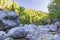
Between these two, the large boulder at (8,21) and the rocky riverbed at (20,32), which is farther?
the large boulder at (8,21)

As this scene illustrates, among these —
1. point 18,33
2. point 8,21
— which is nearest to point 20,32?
point 18,33

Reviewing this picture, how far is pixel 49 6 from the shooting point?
25.9m

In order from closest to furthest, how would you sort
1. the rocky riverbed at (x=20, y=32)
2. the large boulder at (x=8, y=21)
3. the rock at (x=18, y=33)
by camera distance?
the rocky riverbed at (x=20, y=32) → the rock at (x=18, y=33) → the large boulder at (x=8, y=21)

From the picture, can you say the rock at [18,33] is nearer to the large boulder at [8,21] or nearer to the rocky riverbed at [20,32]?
the rocky riverbed at [20,32]

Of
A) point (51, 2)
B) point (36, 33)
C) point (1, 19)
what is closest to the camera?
point (36, 33)

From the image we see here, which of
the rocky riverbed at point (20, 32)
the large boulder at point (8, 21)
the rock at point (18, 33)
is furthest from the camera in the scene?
the large boulder at point (8, 21)

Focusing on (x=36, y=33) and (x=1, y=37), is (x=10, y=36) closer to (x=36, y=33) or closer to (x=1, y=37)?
(x=1, y=37)

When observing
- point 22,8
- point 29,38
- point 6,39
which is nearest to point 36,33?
point 29,38

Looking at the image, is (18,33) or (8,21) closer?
(18,33)

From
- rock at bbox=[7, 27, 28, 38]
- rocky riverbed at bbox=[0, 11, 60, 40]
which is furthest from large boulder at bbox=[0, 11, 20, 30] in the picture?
rock at bbox=[7, 27, 28, 38]

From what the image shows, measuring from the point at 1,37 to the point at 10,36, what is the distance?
2.46 ft

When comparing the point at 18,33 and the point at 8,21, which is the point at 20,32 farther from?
the point at 8,21

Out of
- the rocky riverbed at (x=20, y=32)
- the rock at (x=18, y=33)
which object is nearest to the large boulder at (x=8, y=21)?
the rocky riverbed at (x=20, y=32)

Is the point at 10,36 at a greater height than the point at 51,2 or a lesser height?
lesser
